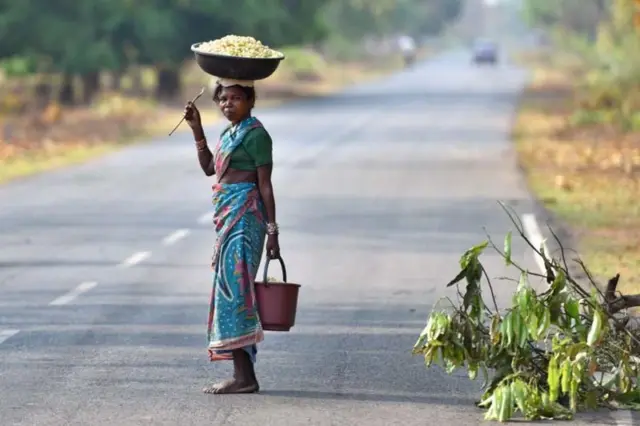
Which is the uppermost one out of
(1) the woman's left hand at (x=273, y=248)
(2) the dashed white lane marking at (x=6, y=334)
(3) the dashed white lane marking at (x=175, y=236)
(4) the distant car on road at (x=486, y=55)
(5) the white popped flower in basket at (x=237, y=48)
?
(4) the distant car on road at (x=486, y=55)

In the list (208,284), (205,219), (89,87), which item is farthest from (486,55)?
(208,284)

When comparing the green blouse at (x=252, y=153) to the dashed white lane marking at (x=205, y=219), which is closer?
the green blouse at (x=252, y=153)

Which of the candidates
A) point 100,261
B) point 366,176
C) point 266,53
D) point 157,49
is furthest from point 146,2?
point 266,53

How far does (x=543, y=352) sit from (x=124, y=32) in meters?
42.3

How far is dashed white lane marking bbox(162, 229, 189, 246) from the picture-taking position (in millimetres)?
17250

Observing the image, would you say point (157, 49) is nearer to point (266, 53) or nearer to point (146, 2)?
point (146, 2)

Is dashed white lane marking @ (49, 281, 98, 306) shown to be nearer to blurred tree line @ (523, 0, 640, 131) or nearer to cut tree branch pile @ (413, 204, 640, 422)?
cut tree branch pile @ (413, 204, 640, 422)

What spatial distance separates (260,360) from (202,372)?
63 cm

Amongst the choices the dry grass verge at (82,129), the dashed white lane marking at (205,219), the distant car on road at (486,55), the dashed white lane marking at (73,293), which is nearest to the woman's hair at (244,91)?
the dashed white lane marking at (73,293)

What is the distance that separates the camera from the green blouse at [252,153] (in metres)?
9.01

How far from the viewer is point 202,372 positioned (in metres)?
9.77

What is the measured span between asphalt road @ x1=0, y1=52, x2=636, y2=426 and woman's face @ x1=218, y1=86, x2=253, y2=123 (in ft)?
4.89

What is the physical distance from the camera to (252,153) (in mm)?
9008

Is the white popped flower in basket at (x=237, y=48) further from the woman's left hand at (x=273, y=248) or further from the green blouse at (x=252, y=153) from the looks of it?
the woman's left hand at (x=273, y=248)
